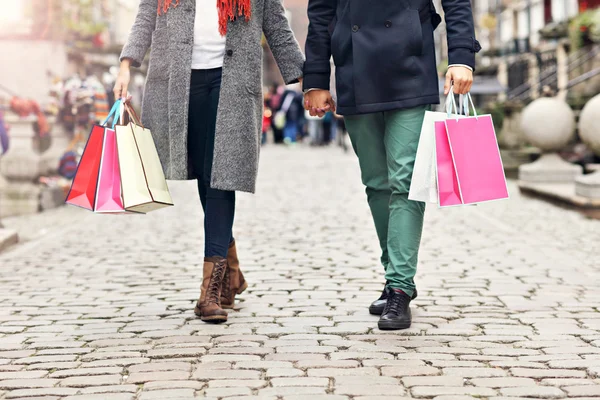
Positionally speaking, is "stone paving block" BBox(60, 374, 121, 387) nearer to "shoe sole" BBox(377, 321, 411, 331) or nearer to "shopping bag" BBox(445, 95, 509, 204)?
"shoe sole" BBox(377, 321, 411, 331)

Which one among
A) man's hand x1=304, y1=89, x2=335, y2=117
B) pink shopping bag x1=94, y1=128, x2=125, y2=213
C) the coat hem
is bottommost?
pink shopping bag x1=94, y1=128, x2=125, y2=213

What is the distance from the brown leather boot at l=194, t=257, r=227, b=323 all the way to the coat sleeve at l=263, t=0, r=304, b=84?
92 cm

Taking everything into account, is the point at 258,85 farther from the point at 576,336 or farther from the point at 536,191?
the point at 536,191

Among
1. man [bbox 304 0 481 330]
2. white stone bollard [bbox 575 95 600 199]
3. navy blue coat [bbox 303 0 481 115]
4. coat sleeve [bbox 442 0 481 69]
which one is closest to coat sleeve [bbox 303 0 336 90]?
man [bbox 304 0 481 330]

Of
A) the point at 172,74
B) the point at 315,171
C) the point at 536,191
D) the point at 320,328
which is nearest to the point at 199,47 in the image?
the point at 172,74

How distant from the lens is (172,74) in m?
4.98

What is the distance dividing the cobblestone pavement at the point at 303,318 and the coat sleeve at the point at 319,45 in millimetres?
1080

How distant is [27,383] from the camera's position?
12.5 feet

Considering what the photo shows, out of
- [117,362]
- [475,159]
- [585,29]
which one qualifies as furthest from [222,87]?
[585,29]

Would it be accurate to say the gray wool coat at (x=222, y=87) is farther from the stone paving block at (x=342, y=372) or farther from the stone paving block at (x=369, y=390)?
the stone paving block at (x=369, y=390)

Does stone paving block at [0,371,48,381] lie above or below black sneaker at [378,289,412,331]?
below

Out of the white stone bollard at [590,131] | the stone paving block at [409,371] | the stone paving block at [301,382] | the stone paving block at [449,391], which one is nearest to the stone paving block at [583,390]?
the stone paving block at [449,391]

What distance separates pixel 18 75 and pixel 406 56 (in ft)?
48.6

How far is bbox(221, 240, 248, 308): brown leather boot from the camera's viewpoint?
5238 mm
